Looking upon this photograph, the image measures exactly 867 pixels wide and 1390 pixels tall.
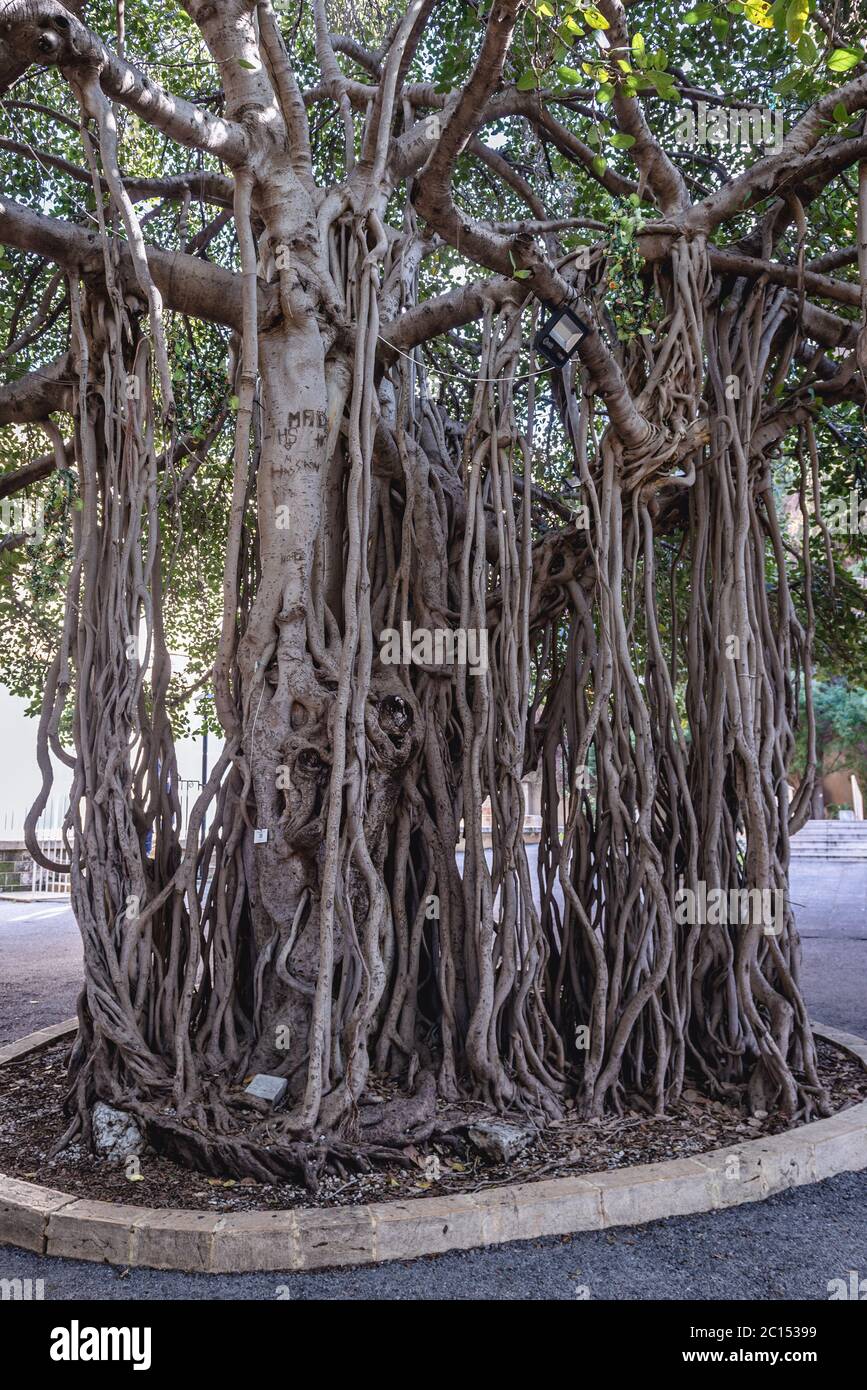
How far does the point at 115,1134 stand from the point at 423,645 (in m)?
1.83

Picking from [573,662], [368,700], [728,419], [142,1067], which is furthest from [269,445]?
[142,1067]

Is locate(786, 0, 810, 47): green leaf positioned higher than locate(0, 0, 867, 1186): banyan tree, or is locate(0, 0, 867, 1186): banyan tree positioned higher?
locate(786, 0, 810, 47): green leaf

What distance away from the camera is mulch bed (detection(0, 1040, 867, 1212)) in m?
2.46

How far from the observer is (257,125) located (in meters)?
3.43

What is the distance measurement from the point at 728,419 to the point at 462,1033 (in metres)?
2.38

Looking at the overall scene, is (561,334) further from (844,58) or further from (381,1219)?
(381,1219)

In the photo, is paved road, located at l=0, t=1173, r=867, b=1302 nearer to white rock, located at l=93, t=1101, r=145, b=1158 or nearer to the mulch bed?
the mulch bed

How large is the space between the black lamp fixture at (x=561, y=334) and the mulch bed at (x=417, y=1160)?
2.32 m

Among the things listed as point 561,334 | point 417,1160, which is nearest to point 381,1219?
point 417,1160

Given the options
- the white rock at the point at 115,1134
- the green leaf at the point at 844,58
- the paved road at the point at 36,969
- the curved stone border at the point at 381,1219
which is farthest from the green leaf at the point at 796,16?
the paved road at the point at 36,969

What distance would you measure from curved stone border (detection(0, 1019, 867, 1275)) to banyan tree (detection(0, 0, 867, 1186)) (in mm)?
355

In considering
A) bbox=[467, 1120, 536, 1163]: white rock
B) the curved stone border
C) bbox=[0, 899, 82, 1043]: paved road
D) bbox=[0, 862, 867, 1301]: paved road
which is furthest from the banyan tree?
bbox=[0, 899, 82, 1043]: paved road

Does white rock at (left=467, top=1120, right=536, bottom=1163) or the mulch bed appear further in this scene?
white rock at (left=467, top=1120, right=536, bottom=1163)

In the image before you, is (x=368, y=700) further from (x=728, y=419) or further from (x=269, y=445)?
(x=728, y=419)
